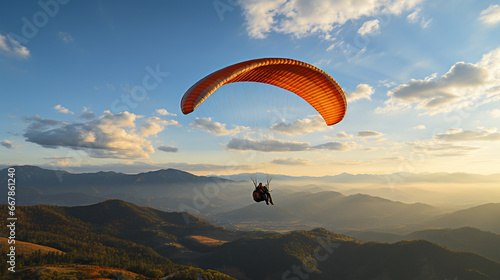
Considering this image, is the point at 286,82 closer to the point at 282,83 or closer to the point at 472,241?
the point at 282,83

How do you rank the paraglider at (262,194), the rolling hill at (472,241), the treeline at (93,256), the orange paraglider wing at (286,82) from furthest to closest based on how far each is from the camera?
1. the rolling hill at (472,241)
2. the treeline at (93,256)
3. the paraglider at (262,194)
4. the orange paraglider wing at (286,82)

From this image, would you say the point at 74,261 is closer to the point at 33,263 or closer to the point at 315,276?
the point at 33,263

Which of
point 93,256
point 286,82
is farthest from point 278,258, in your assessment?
point 286,82

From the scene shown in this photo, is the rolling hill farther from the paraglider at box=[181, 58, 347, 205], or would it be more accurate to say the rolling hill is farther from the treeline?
the paraglider at box=[181, 58, 347, 205]

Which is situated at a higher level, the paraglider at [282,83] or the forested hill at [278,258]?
the paraglider at [282,83]

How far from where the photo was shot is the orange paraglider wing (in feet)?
57.1

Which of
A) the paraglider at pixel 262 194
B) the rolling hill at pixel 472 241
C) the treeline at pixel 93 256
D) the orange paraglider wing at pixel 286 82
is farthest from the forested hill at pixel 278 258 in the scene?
the orange paraglider wing at pixel 286 82

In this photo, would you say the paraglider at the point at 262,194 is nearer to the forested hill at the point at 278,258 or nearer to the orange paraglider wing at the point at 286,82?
the orange paraglider wing at the point at 286,82

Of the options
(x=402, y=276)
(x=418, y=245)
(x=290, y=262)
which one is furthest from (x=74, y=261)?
(x=418, y=245)

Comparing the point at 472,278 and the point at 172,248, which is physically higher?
the point at 472,278

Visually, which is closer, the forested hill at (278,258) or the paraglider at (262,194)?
the paraglider at (262,194)

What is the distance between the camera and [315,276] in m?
133

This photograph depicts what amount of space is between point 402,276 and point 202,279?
8842 centimetres

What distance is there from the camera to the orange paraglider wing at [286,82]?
1739 cm
